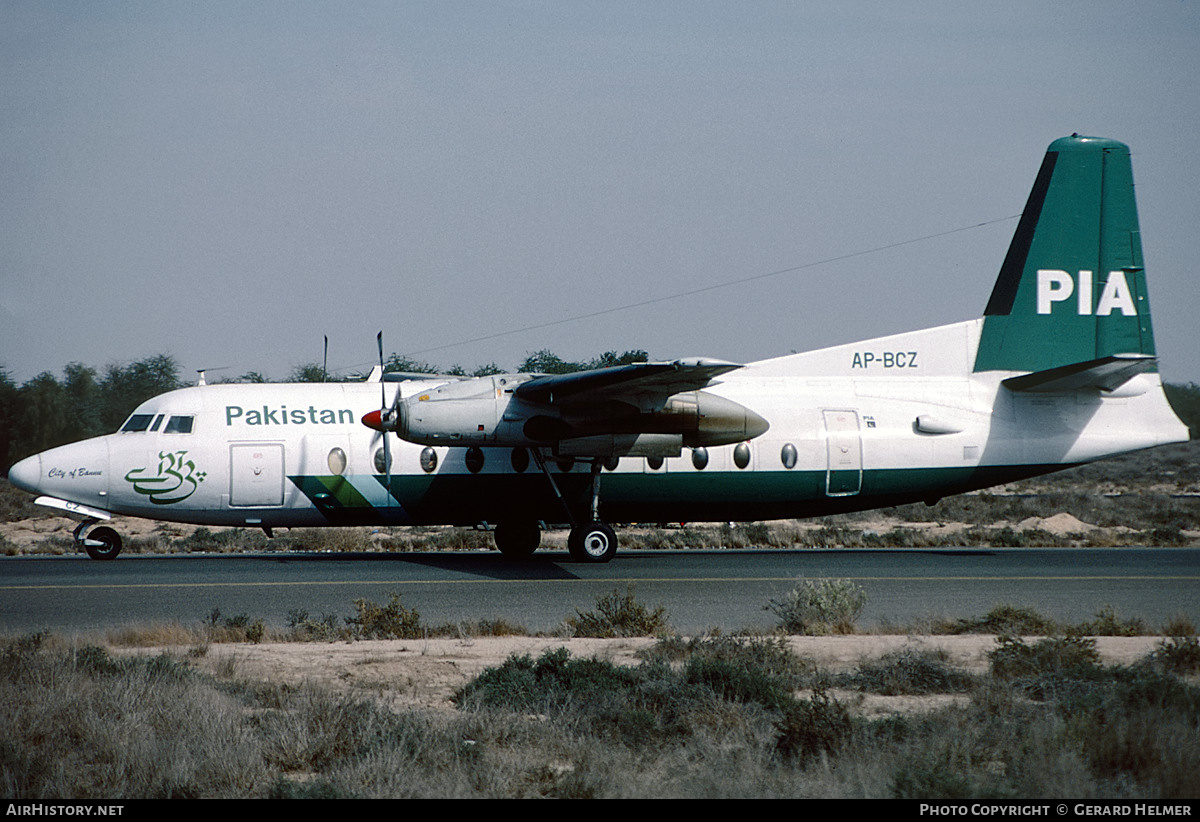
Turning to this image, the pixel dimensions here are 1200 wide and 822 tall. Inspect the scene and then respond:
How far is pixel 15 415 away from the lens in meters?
41.8

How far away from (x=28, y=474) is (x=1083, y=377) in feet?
67.8

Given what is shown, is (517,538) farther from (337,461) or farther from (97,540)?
(97,540)

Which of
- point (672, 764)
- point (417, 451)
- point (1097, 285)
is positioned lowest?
point (672, 764)

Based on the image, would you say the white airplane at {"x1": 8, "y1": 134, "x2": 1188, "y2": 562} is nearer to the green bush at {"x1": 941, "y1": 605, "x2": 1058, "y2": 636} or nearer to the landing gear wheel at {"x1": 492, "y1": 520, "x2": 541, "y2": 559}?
the landing gear wheel at {"x1": 492, "y1": 520, "x2": 541, "y2": 559}

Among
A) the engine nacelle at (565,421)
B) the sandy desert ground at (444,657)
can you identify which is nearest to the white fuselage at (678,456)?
the engine nacelle at (565,421)

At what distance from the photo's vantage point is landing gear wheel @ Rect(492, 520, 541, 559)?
21.0 metres

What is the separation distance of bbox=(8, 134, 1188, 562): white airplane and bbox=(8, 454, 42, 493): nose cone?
40mm

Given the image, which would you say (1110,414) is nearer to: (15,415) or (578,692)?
(578,692)

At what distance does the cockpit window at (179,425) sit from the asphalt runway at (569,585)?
2.56 metres

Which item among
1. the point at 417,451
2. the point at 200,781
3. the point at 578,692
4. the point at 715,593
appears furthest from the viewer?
the point at 417,451

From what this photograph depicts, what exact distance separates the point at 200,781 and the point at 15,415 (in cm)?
4135

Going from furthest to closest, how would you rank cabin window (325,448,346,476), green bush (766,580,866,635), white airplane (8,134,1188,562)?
cabin window (325,448,346,476), white airplane (8,134,1188,562), green bush (766,580,866,635)

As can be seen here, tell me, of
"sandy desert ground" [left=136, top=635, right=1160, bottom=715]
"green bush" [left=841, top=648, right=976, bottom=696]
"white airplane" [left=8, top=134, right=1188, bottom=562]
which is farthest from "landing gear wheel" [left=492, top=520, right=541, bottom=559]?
"green bush" [left=841, top=648, right=976, bottom=696]

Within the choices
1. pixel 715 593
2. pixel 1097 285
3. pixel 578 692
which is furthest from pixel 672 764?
pixel 1097 285
